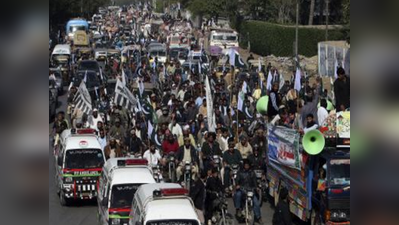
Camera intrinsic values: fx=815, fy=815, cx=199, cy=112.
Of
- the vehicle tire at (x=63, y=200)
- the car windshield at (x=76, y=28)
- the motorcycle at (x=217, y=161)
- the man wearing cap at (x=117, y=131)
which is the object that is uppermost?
the car windshield at (x=76, y=28)

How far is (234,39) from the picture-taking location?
59312 millimetres

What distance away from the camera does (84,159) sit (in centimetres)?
1898

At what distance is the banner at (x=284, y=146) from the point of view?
1593 centimetres

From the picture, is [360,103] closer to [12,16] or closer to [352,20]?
[352,20]

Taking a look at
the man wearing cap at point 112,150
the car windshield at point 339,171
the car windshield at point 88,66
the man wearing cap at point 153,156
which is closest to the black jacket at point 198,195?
the car windshield at point 339,171

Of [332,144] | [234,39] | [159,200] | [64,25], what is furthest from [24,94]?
[64,25]

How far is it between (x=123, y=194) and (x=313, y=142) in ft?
11.9

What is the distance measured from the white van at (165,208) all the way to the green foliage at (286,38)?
1860 inches

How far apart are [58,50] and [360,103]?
169ft

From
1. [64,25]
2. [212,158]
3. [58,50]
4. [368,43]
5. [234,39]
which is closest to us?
[368,43]

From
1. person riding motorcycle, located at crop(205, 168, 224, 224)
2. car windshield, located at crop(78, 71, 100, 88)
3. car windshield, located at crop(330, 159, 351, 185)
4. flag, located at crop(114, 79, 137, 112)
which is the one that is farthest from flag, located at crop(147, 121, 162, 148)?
car windshield, located at crop(78, 71, 100, 88)

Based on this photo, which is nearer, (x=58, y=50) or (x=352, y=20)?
(x=352, y=20)

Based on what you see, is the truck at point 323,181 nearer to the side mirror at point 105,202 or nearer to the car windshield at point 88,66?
the side mirror at point 105,202

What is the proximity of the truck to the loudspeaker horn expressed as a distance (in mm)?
130
